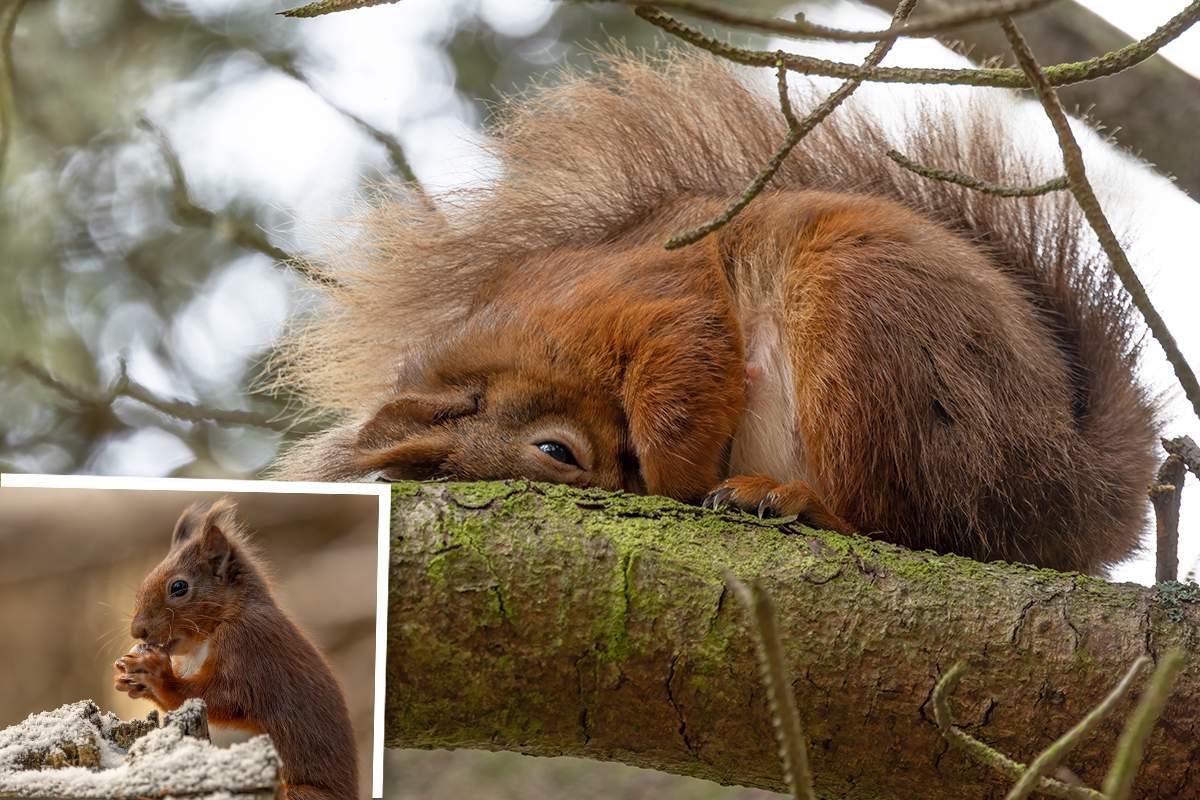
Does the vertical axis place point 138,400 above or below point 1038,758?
below

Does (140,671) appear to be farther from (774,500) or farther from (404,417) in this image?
(774,500)

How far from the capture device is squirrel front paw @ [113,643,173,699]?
1.05 metres

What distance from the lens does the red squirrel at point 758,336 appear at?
1511 mm

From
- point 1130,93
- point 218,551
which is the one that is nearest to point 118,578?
point 218,551

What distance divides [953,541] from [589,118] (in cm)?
110

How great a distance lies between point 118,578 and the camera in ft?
3.68

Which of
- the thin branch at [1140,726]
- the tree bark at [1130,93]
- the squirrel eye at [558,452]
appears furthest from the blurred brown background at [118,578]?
the tree bark at [1130,93]

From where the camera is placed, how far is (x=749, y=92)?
2.05 m

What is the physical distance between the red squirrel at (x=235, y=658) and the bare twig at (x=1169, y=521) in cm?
108

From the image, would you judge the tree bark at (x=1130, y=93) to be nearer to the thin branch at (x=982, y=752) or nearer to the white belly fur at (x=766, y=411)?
the white belly fur at (x=766, y=411)

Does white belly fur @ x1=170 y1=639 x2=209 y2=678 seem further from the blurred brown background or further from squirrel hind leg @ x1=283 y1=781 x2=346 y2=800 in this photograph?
squirrel hind leg @ x1=283 y1=781 x2=346 y2=800

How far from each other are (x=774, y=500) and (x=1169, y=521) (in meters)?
0.53

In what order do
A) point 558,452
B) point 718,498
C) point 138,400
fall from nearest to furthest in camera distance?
point 718,498
point 558,452
point 138,400

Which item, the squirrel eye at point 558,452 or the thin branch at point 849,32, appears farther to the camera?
the squirrel eye at point 558,452
